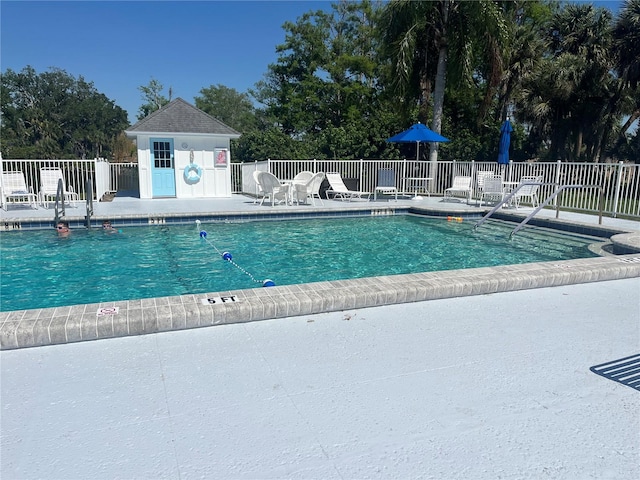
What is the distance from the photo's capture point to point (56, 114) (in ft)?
153

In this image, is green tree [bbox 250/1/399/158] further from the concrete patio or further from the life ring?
the concrete patio

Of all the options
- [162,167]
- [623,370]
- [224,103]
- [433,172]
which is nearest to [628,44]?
[433,172]

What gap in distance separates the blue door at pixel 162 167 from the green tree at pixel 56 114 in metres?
34.2

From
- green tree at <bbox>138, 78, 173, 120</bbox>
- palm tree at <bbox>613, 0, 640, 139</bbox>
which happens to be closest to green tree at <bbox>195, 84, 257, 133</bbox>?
green tree at <bbox>138, 78, 173, 120</bbox>

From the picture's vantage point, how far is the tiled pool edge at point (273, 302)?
119 inches

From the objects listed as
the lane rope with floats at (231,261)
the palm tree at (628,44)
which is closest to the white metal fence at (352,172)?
the lane rope with floats at (231,261)

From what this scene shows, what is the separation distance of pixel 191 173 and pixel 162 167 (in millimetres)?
953

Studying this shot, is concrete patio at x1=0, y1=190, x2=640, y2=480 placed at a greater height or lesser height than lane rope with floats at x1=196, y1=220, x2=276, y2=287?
greater

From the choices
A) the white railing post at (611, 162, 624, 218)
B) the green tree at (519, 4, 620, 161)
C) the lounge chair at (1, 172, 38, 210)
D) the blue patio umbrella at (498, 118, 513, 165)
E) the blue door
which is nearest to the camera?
the white railing post at (611, 162, 624, 218)

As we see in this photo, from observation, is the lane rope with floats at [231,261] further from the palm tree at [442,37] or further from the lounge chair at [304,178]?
the palm tree at [442,37]

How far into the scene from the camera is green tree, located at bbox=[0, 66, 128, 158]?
4403cm

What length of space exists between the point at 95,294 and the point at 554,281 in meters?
4.96

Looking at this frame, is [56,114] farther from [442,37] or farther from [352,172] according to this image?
[442,37]

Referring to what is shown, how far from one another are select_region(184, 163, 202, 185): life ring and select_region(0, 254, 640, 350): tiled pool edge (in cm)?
1192
